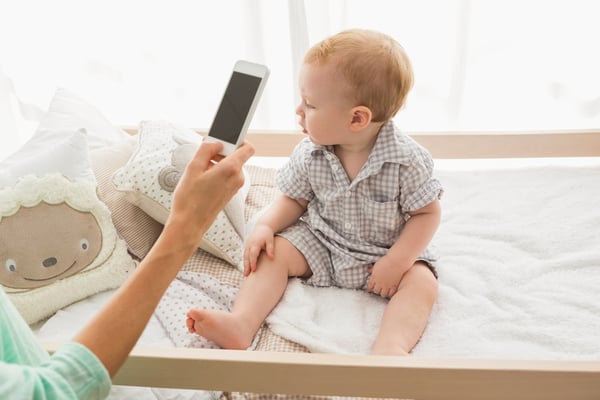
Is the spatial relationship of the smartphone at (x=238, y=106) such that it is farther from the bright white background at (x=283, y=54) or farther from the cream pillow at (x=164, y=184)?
the bright white background at (x=283, y=54)

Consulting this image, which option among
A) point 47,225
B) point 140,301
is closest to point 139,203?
point 47,225

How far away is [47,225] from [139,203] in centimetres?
21

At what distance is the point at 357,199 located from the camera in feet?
3.82

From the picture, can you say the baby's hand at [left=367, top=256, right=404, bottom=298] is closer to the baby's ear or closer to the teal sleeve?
the baby's ear

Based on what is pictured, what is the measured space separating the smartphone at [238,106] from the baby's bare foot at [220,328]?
32 centimetres

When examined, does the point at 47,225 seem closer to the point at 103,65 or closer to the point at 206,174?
the point at 206,174

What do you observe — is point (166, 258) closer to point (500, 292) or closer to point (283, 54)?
point (500, 292)

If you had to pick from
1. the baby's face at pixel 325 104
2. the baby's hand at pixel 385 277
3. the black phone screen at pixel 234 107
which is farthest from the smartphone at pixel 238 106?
the baby's hand at pixel 385 277

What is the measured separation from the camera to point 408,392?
789 mm

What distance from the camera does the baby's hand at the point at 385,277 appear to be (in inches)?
43.8

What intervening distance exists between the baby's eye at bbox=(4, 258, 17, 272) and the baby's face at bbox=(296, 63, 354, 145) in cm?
60

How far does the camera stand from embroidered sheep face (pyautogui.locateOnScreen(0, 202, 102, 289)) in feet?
3.27

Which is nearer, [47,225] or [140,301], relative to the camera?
[140,301]

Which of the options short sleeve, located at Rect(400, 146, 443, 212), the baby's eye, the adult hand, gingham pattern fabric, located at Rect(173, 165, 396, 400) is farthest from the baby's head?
the baby's eye
